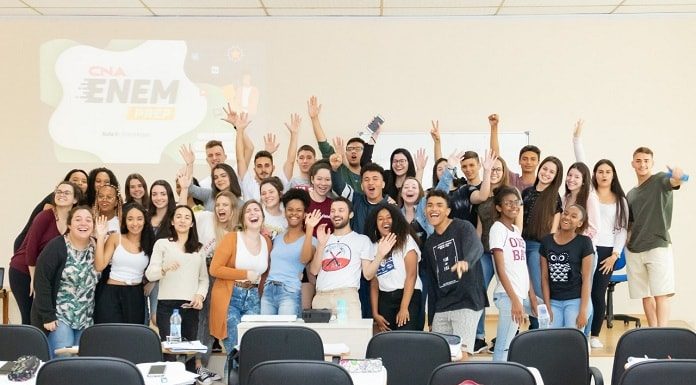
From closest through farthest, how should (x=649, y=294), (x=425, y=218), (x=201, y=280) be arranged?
(x=201, y=280) < (x=425, y=218) < (x=649, y=294)

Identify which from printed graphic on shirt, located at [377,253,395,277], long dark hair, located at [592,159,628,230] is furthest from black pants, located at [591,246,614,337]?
printed graphic on shirt, located at [377,253,395,277]

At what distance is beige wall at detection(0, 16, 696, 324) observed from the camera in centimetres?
721

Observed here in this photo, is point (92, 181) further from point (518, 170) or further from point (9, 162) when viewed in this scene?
point (518, 170)

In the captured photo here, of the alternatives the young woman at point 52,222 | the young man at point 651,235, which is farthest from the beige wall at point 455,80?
the young woman at point 52,222

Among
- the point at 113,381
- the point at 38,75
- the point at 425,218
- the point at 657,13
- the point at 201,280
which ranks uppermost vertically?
the point at 657,13

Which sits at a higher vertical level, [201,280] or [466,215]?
[466,215]

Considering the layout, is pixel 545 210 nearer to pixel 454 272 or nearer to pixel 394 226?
pixel 454 272

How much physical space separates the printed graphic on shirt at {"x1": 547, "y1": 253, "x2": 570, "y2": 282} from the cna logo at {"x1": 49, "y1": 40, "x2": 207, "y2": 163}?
13.1 ft

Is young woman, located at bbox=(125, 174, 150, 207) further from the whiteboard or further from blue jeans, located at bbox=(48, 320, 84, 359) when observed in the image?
the whiteboard

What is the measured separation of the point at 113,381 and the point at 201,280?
6.13 feet

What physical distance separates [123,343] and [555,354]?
84.3 inches

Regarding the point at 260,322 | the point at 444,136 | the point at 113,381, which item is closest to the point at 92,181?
the point at 260,322

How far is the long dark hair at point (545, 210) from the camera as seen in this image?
5121 millimetres

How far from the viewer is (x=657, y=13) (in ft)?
23.7
